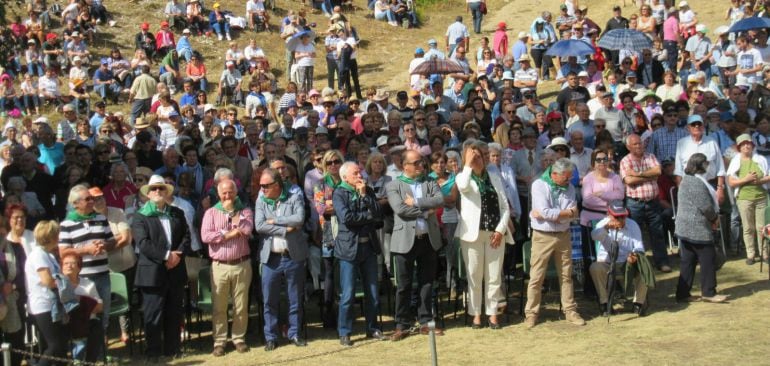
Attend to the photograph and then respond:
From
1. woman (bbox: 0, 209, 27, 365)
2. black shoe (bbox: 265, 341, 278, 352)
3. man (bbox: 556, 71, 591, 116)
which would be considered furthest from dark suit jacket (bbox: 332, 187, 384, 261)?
Result: man (bbox: 556, 71, 591, 116)

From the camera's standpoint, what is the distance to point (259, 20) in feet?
93.9

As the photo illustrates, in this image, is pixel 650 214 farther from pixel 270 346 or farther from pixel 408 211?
pixel 270 346

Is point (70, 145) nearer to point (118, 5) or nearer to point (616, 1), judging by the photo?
point (118, 5)

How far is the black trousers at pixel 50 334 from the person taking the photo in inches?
327

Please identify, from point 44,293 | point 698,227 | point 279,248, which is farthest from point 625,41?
point 44,293

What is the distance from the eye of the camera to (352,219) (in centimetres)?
960

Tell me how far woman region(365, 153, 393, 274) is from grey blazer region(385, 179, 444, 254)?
0.56m

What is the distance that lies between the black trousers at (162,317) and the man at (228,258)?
34 centimetres

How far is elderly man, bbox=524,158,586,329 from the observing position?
10.1m

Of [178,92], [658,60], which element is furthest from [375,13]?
[658,60]

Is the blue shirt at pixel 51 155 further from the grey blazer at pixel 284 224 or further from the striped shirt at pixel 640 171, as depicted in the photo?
the striped shirt at pixel 640 171

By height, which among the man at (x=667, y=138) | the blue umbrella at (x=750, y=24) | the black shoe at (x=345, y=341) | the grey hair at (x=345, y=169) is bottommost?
the black shoe at (x=345, y=341)

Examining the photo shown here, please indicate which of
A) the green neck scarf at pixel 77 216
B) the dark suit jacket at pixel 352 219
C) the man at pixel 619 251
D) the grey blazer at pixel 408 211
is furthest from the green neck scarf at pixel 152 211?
the man at pixel 619 251

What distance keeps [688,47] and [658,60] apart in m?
0.79
